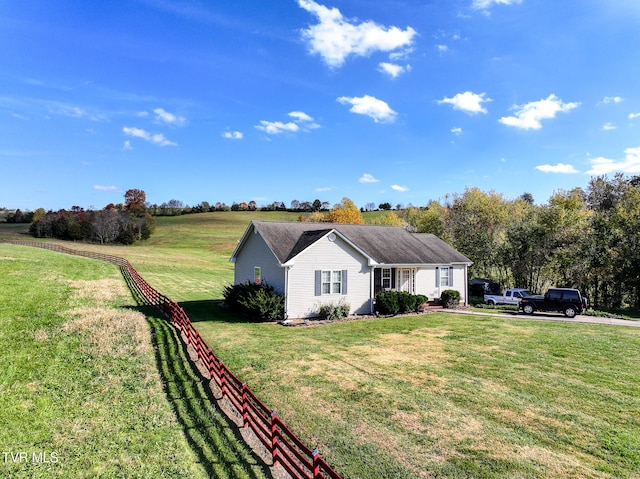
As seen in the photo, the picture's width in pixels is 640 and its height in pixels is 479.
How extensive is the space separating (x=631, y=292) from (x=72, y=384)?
4164cm

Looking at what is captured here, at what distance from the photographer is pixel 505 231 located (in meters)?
41.5

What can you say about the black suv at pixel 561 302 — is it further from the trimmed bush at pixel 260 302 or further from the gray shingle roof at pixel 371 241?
the trimmed bush at pixel 260 302

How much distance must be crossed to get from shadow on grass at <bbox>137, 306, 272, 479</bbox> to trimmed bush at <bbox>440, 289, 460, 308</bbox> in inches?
780

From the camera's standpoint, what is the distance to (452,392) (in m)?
10.9

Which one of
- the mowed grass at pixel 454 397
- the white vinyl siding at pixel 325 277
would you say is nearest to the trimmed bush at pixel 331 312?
the white vinyl siding at pixel 325 277

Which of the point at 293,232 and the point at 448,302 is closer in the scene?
the point at 293,232

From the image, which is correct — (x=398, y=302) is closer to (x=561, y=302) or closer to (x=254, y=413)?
(x=561, y=302)

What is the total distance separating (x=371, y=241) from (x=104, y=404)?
20.8 m

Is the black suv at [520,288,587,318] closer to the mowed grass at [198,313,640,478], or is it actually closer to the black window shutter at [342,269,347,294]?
the mowed grass at [198,313,640,478]

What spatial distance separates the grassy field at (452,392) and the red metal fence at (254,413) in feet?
1.95

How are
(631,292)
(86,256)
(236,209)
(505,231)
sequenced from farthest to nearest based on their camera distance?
(236,209), (86,256), (505,231), (631,292)

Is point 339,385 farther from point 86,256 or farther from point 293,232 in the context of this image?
point 86,256

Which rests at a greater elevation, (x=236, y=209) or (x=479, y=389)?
(x=236, y=209)

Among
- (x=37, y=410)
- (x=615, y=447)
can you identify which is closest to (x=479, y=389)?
(x=615, y=447)
